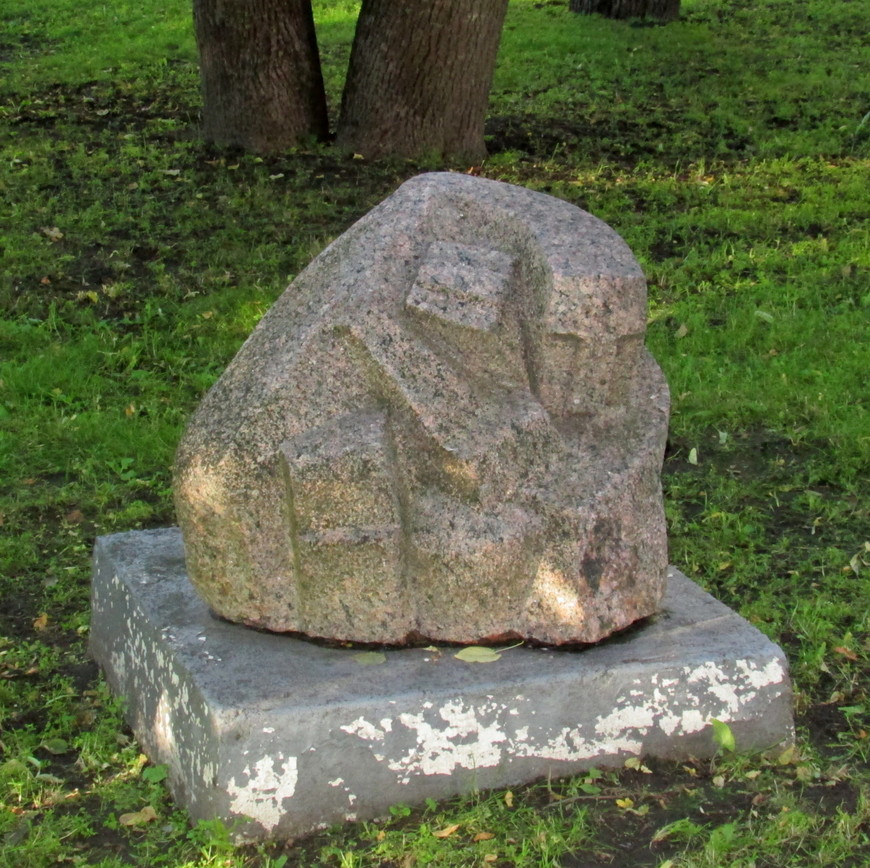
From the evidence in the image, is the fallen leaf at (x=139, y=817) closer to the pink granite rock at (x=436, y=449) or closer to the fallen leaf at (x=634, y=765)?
the pink granite rock at (x=436, y=449)

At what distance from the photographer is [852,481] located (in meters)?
5.64

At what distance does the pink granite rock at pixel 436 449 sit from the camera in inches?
141

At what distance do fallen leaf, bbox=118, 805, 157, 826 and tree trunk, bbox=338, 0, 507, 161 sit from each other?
20.7 ft

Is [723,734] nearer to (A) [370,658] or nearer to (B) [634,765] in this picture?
(B) [634,765]

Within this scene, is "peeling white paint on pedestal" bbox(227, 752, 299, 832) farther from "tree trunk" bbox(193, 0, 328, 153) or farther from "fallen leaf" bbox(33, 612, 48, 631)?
"tree trunk" bbox(193, 0, 328, 153)

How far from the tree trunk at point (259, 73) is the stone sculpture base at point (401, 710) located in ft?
19.2

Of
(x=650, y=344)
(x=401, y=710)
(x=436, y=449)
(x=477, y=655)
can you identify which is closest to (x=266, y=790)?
(x=401, y=710)

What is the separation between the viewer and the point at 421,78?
899 centimetres

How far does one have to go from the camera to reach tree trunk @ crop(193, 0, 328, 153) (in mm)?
8930

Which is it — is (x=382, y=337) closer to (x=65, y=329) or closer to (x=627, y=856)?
(x=627, y=856)

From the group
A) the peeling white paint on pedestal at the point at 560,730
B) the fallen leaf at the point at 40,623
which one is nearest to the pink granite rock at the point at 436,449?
the peeling white paint on pedestal at the point at 560,730

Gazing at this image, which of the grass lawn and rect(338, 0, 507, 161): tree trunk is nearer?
the grass lawn

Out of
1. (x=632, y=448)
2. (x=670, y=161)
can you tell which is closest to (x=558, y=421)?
(x=632, y=448)

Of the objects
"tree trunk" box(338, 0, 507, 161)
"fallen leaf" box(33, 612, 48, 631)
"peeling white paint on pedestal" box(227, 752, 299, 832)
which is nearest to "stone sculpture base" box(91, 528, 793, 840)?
"peeling white paint on pedestal" box(227, 752, 299, 832)
